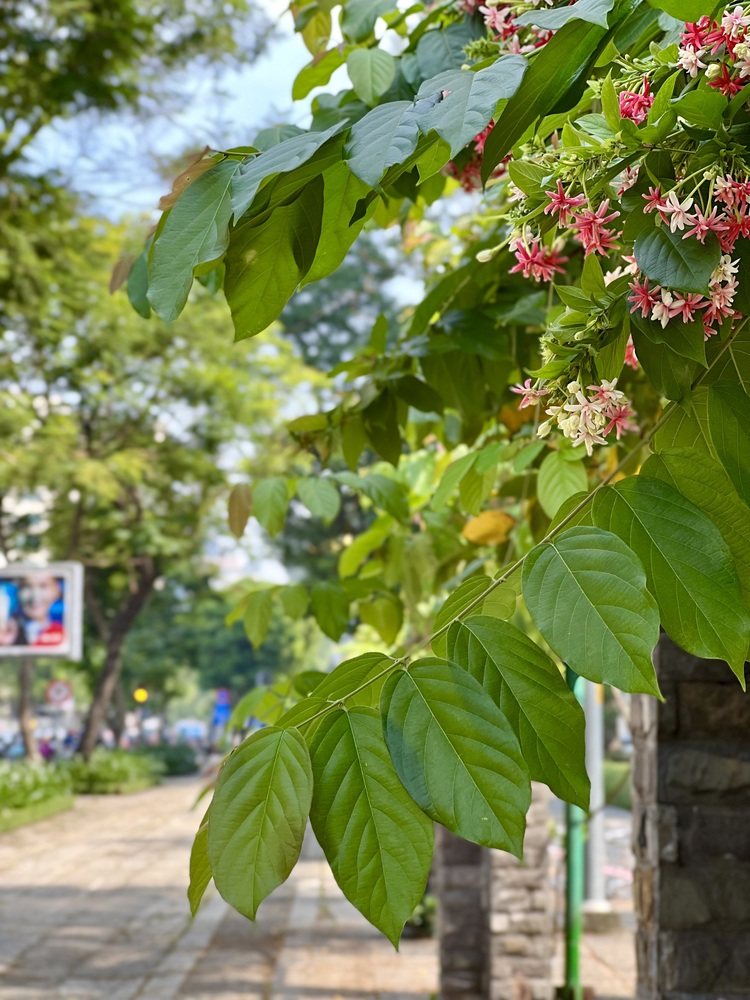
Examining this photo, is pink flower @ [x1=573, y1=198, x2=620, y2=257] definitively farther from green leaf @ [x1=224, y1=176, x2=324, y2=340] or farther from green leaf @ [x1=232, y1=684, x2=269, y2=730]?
green leaf @ [x1=232, y1=684, x2=269, y2=730]

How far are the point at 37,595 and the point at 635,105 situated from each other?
16.0m

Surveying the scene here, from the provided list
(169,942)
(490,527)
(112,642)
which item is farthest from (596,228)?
(112,642)

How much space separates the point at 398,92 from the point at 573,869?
16.2 ft

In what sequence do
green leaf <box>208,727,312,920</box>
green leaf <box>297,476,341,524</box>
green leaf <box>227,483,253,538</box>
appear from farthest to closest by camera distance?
green leaf <box>297,476,341,524</box>
green leaf <box>227,483,253,538</box>
green leaf <box>208,727,312,920</box>

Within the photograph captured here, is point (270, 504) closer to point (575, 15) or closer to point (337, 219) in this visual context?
point (337, 219)

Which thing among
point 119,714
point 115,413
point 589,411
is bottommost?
point 119,714

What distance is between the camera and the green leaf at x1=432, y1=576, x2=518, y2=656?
0.82 meters

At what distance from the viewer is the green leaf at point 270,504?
6.10ft

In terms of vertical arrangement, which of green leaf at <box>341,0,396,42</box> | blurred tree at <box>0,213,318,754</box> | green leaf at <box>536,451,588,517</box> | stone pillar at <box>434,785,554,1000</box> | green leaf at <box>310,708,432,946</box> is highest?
blurred tree at <box>0,213,318,754</box>

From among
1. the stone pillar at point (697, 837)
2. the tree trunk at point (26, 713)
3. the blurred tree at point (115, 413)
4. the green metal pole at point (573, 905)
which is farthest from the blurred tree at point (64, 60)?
the tree trunk at point (26, 713)

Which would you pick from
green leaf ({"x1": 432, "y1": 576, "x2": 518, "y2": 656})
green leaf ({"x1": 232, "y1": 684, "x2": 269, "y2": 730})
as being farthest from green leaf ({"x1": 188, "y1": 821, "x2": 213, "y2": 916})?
green leaf ({"x1": 232, "y1": 684, "x2": 269, "y2": 730})

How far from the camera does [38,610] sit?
623 inches

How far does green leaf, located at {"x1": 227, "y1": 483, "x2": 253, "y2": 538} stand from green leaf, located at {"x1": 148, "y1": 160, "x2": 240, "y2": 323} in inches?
41.0

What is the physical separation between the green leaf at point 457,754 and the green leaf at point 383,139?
0.35 m
